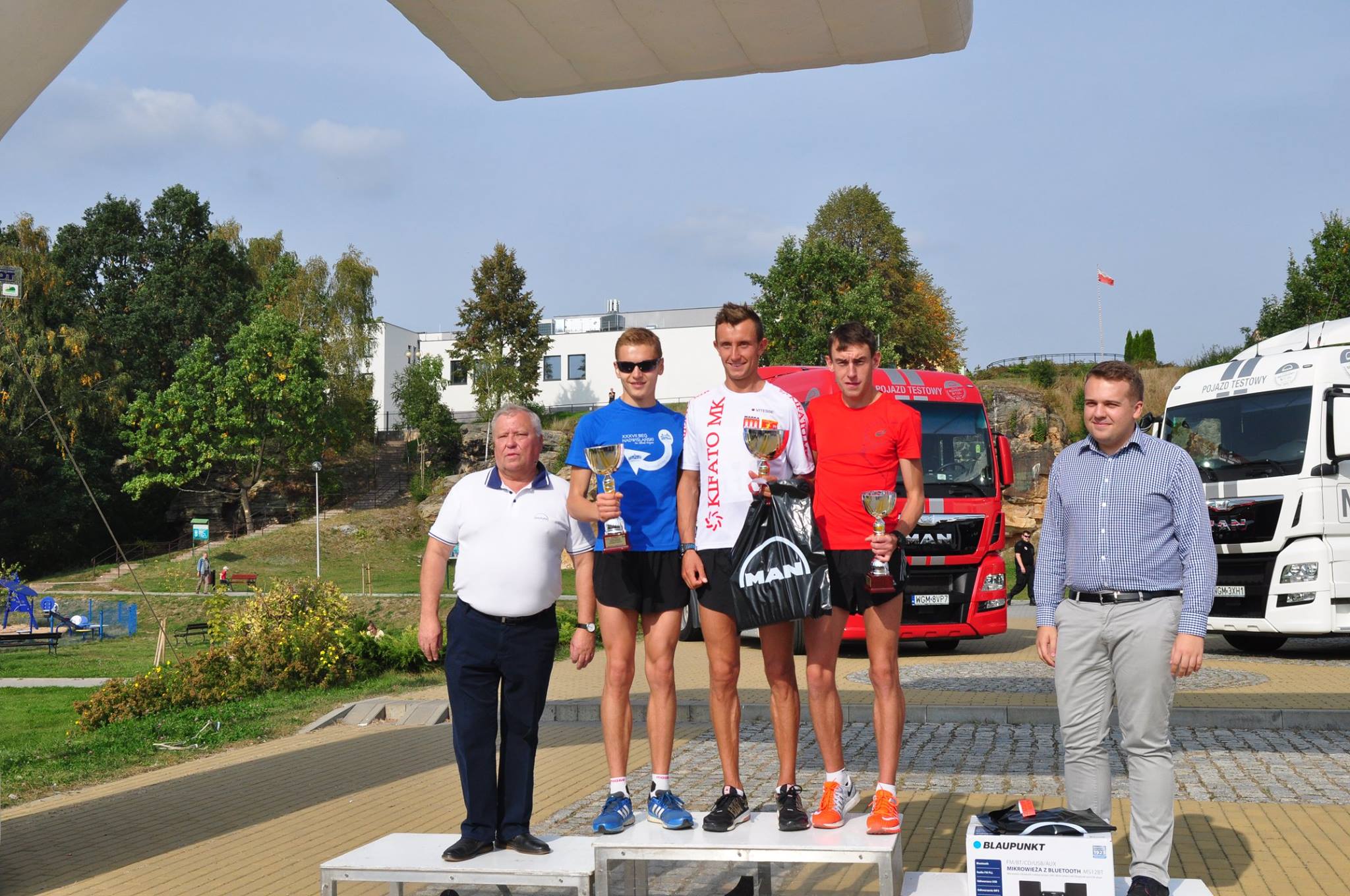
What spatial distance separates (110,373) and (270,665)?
57257mm

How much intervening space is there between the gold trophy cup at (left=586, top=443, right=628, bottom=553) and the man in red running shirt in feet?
2.91

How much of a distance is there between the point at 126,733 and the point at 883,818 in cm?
964

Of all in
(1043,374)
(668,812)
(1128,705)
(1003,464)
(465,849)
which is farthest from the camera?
(1043,374)

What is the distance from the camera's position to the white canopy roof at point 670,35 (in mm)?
6184

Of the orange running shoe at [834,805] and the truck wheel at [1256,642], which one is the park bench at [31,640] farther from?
the orange running shoe at [834,805]

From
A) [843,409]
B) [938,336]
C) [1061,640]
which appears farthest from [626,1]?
[938,336]

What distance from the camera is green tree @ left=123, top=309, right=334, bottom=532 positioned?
62281 millimetres

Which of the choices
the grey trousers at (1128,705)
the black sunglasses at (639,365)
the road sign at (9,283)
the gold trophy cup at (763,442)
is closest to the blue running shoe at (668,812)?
the gold trophy cup at (763,442)

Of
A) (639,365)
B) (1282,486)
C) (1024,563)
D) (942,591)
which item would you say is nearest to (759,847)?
(639,365)

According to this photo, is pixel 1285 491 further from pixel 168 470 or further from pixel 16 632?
pixel 168 470

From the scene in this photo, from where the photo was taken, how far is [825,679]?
5.32 m

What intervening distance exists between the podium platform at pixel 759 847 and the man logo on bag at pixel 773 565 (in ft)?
3.27

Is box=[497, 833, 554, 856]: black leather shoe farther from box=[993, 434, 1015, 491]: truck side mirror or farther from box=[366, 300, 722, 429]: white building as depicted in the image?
box=[366, 300, 722, 429]: white building

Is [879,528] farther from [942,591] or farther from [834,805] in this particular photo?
[942,591]
